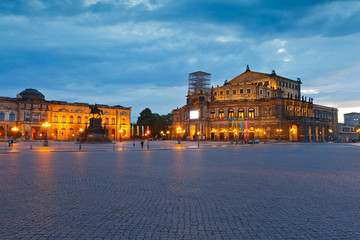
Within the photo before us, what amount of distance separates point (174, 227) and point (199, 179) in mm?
6111

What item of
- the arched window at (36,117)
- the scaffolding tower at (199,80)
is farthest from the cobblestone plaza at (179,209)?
the arched window at (36,117)

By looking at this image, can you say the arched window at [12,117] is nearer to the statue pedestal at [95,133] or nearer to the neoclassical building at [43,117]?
the neoclassical building at [43,117]

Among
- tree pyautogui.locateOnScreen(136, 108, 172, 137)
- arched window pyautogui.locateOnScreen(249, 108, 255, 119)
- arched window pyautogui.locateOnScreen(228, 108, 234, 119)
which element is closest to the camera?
arched window pyautogui.locateOnScreen(249, 108, 255, 119)

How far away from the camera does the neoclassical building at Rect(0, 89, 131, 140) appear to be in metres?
99.3

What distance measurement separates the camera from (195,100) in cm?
10325

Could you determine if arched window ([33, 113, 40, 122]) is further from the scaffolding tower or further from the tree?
the scaffolding tower

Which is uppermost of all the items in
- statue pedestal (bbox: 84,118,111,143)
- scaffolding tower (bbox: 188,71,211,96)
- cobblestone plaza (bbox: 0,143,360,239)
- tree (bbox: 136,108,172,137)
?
scaffolding tower (bbox: 188,71,211,96)

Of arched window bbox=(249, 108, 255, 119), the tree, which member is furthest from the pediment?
the tree

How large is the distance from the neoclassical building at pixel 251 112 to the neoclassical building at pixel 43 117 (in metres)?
31.8

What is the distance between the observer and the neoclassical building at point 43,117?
99.3m

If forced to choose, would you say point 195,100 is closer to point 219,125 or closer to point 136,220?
point 219,125

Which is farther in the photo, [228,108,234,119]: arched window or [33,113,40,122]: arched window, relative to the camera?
[33,113,40,122]: arched window

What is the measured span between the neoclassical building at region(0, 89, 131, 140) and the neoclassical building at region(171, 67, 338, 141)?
31806mm

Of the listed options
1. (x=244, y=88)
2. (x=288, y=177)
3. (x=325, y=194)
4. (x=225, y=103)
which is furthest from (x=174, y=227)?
(x=244, y=88)
